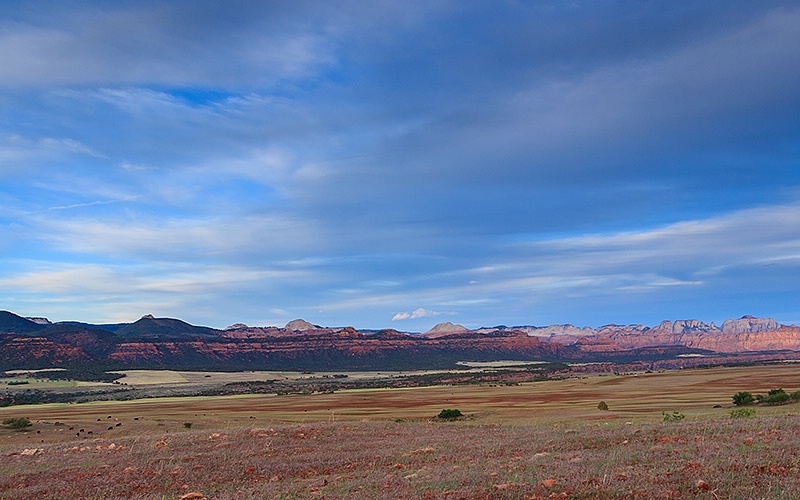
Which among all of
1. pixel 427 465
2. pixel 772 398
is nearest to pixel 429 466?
pixel 427 465

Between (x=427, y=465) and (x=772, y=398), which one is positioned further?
(x=772, y=398)

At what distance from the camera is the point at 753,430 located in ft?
75.9

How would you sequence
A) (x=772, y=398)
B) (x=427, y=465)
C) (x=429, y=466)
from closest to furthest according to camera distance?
(x=429, y=466) < (x=427, y=465) < (x=772, y=398)

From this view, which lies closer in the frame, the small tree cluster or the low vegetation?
the low vegetation

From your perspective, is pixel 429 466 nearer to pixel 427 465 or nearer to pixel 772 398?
pixel 427 465

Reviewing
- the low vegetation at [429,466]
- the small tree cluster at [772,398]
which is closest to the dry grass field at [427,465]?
the low vegetation at [429,466]

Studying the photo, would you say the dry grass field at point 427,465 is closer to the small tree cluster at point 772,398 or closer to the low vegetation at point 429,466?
the low vegetation at point 429,466

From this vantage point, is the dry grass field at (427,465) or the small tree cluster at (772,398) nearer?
the dry grass field at (427,465)

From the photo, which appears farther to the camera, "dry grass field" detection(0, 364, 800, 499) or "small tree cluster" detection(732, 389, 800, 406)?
"small tree cluster" detection(732, 389, 800, 406)

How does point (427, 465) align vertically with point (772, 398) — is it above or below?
above

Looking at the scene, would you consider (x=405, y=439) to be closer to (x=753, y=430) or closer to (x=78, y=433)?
(x=753, y=430)

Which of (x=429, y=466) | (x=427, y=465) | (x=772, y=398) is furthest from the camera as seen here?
(x=772, y=398)

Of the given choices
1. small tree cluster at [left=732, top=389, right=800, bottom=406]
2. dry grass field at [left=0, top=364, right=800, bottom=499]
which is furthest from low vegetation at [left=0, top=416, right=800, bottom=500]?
small tree cluster at [left=732, top=389, right=800, bottom=406]

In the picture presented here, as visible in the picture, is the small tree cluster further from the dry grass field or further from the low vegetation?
the dry grass field
